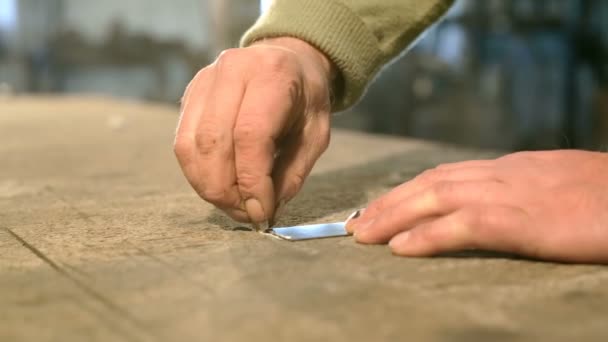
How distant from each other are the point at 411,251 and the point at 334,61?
0.45m

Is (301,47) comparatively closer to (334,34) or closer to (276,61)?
(334,34)

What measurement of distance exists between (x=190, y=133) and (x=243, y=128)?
0.23ft

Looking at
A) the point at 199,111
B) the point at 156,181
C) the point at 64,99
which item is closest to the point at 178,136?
the point at 199,111

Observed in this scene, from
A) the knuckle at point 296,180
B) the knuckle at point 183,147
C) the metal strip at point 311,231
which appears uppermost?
the knuckle at point 183,147

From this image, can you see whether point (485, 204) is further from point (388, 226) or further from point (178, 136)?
point (178, 136)

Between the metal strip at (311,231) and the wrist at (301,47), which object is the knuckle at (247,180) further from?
the wrist at (301,47)

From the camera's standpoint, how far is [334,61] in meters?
1.23

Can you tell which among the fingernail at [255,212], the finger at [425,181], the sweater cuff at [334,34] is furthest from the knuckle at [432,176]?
the sweater cuff at [334,34]

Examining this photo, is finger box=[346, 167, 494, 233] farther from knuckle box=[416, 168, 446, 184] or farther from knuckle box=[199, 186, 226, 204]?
knuckle box=[199, 186, 226, 204]

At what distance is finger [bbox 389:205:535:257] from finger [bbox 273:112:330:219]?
0.82 feet

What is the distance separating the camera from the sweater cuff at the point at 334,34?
3.87 ft

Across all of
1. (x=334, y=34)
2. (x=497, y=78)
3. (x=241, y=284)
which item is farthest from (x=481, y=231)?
(x=497, y=78)

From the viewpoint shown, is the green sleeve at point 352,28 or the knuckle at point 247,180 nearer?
the knuckle at point 247,180

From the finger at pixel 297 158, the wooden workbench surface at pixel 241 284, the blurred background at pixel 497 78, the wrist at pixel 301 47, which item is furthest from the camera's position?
the blurred background at pixel 497 78
